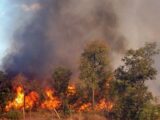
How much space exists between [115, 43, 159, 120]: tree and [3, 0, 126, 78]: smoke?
30.8m

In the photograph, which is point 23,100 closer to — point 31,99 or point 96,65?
point 31,99

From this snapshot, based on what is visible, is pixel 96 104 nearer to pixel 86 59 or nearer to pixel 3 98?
pixel 86 59

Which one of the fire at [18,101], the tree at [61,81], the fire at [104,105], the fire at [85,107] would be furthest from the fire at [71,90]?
the fire at [18,101]

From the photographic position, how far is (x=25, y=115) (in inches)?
2960

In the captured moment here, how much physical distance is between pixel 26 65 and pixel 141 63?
128ft

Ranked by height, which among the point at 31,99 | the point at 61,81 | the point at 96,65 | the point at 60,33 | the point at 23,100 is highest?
the point at 60,33

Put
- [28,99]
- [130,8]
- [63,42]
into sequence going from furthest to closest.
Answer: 1. [130,8]
2. [63,42]
3. [28,99]

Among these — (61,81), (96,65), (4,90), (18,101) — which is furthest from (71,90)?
(4,90)

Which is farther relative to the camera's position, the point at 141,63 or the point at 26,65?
the point at 26,65

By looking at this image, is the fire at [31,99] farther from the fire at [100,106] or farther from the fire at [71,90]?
the fire at [100,106]

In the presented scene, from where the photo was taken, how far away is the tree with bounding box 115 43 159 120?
6097 cm

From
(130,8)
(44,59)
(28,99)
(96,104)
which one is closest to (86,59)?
(96,104)

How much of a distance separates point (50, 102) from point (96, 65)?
13.0m

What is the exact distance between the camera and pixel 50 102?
79.8 meters
